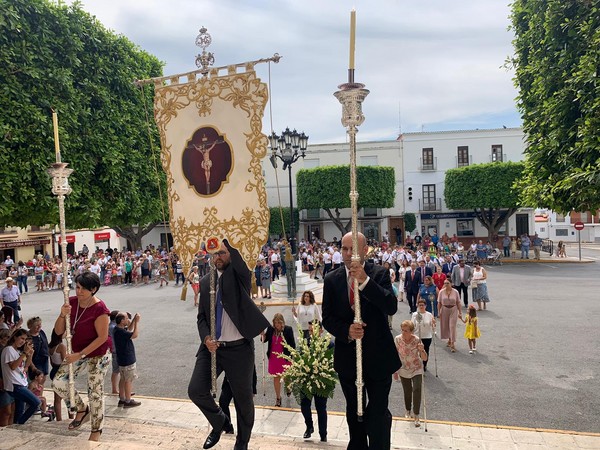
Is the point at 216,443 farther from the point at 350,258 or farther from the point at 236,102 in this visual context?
the point at 236,102

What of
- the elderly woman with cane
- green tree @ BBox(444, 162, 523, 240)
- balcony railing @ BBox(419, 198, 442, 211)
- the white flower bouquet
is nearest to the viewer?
the elderly woman with cane

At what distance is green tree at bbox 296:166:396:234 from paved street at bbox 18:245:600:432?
1962 centimetres

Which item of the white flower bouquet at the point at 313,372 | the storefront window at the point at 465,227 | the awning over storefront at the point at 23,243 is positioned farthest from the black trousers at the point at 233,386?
the storefront window at the point at 465,227

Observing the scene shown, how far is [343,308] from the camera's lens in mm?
3998

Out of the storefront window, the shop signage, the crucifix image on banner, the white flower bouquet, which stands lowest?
the white flower bouquet

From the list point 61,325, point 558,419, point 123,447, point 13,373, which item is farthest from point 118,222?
point 558,419

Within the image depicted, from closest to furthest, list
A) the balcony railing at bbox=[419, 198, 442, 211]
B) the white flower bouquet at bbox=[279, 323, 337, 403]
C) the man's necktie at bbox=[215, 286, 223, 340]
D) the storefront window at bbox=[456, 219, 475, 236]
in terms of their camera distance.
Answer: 1. the man's necktie at bbox=[215, 286, 223, 340]
2. the white flower bouquet at bbox=[279, 323, 337, 403]
3. the storefront window at bbox=[456, 219, 475, 236]
4. the balcony railing at bbox=[419, 198, 442, 211]

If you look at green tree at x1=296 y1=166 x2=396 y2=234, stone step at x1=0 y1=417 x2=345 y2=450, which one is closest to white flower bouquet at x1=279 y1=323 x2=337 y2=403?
stone step at x1=0 y1=417 x2=345 y2=450

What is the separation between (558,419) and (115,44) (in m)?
10.6

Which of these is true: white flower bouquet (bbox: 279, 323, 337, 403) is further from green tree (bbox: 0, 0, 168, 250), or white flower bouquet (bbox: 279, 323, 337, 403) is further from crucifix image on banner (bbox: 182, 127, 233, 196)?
green tree (bbox: 0, 0, 168, 250)

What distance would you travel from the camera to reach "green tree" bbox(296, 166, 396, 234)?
36781 mm

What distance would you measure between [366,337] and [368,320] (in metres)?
0.14

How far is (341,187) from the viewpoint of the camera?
36938mm

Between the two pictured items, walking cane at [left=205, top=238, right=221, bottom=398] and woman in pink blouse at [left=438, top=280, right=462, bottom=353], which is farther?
woman in pink blouse at [left=438, top=280, right=462, bottom=353]
